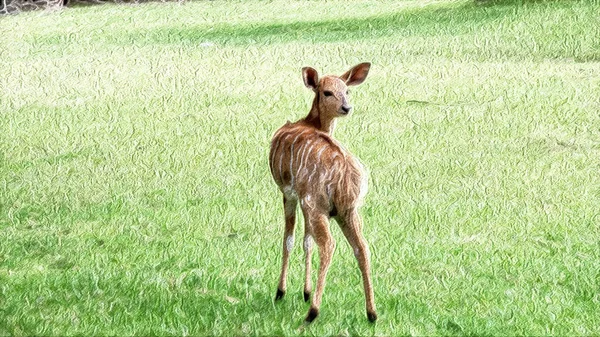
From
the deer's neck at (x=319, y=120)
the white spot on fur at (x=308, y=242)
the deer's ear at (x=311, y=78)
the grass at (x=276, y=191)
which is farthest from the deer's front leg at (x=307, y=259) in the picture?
the deer's ear at (x=311, y=78)

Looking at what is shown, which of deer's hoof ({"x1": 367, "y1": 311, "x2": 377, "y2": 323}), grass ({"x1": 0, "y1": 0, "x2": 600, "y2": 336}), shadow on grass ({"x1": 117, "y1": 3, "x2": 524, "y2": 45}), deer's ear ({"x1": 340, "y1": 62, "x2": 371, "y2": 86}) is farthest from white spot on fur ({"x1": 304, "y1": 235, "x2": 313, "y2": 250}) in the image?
shadow on grass ({"x1": 117, "y1": 3, "x2": 524, "y2": 45})

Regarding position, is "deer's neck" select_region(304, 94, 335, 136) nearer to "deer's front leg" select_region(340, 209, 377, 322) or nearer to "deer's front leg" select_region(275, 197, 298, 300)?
"deer's front leg" select_region(275, 197, 298, 300)

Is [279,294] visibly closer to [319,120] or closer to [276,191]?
[319,120]

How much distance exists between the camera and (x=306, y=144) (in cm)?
512

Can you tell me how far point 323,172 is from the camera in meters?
4.95

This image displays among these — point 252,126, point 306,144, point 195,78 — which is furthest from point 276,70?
point 306,144

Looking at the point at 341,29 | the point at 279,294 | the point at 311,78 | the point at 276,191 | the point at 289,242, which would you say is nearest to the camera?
the point at 311,78

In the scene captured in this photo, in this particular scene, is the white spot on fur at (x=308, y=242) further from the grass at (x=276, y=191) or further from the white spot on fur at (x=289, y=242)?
the grass at (x=276, y=191)

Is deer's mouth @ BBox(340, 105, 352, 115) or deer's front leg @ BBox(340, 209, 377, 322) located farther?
deer's mouth @ BBox(340, 105, 352, 115)

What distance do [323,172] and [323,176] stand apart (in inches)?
0.6

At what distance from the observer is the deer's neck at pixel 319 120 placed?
17.5 feet

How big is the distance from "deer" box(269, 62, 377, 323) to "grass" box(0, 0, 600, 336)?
0.67 m

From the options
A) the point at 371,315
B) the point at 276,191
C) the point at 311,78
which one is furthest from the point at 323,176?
the point at 276,191

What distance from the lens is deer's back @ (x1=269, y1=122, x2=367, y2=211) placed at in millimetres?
4930
